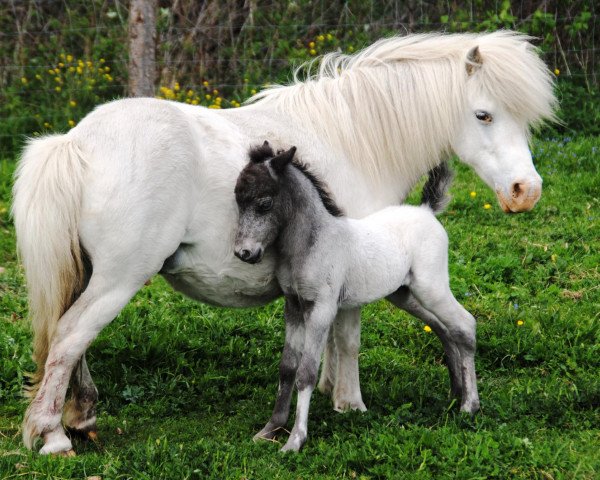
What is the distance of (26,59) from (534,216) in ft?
21.0

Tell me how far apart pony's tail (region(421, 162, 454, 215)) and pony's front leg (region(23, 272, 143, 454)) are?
1859mm

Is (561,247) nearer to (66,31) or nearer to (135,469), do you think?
(135,469)

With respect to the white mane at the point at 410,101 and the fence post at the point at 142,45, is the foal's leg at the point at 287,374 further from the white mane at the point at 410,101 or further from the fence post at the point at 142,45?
the fence post at the point at 142,45

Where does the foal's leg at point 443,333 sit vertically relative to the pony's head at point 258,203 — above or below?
below

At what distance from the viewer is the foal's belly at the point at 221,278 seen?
4.30 meters

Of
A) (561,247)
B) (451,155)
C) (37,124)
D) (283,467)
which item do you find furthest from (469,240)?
(37,124)

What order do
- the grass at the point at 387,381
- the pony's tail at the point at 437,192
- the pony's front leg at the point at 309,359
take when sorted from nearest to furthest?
the grass at the point at 387,381 → the pony's front leg at the point at 309,359 → the pony's tail at the point at 437,192

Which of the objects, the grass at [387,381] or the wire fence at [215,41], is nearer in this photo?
the grass at [387,381]

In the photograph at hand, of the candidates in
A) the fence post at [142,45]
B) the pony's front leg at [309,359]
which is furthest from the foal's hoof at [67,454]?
the fence post at [142,45]

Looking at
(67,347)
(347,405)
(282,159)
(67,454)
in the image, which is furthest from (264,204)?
(67,454)

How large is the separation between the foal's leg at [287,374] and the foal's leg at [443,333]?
0.73 meters

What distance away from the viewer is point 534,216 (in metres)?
7.54

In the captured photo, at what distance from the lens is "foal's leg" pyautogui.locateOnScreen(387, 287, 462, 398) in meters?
4.92

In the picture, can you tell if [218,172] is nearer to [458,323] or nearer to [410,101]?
[410,101]
